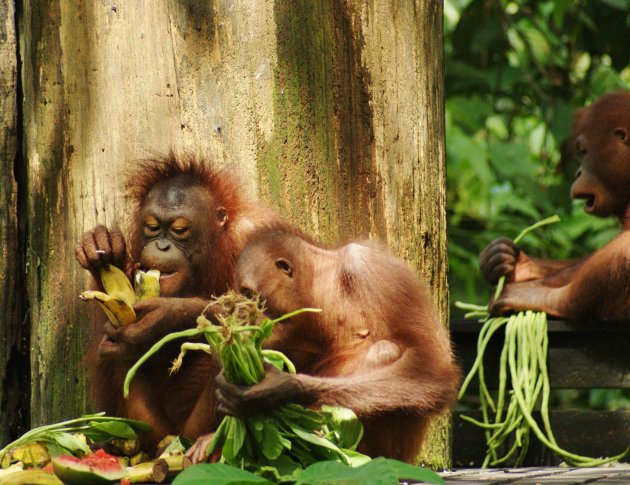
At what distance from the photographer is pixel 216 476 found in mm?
2273

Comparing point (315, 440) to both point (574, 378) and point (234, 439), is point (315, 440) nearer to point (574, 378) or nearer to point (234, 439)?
point (234, 439)

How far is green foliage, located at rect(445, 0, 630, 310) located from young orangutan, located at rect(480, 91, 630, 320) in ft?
2.47

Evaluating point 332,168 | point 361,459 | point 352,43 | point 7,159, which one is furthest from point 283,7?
point 361,459

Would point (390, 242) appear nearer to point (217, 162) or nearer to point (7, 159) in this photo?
point (217, 162)

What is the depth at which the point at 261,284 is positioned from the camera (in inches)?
120

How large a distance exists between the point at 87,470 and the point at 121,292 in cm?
65

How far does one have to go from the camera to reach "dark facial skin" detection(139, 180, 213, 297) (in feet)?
10.6

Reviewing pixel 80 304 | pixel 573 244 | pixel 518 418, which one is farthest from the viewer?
pixel 573 244

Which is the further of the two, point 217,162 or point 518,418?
point 518,418

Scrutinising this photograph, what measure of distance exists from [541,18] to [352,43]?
3742mm

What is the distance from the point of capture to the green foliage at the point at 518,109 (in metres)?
6.28

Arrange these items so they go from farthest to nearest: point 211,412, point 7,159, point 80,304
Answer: point 7,159
point 80,304
point 211,412

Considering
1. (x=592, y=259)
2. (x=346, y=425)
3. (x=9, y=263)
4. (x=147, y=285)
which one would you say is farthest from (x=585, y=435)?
(x=9, y=263)

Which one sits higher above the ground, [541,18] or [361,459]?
[541,18]
